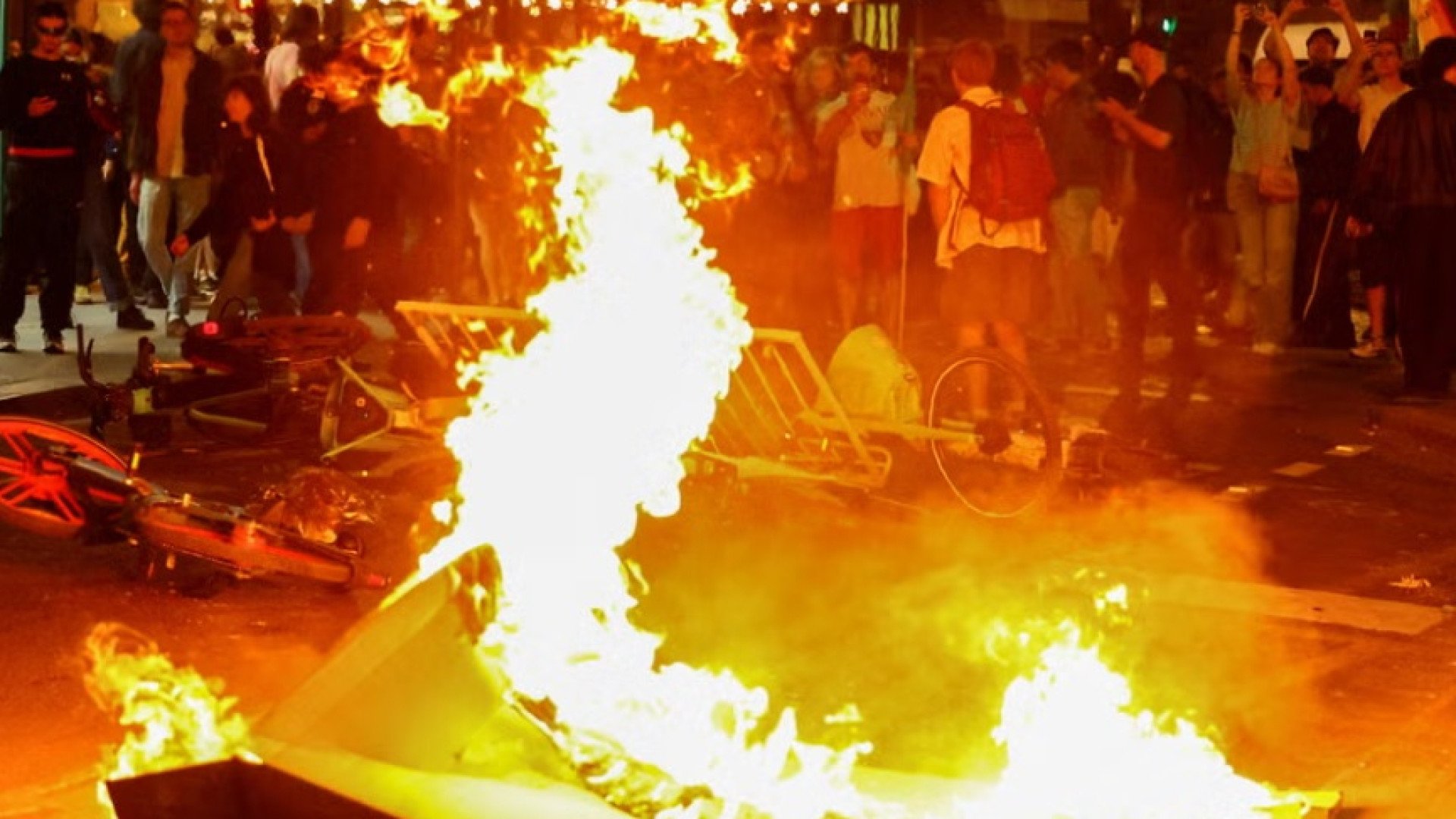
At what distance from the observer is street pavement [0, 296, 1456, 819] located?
6453mm

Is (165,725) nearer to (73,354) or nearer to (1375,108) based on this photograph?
(73,354)

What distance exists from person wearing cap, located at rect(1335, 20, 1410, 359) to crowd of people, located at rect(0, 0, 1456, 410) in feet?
0.09

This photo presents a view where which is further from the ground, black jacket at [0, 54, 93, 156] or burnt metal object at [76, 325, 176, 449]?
black jacket at [0, 54, 93, 156]

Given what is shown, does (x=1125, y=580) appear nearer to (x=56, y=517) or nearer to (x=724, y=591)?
(x=724, y=591)

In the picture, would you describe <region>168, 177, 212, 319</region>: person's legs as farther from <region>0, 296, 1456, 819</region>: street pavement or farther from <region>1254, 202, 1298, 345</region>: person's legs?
<region>1254, 202, 1298, 345</region>: person's legs

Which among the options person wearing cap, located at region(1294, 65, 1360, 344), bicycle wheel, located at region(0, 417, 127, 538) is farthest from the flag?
bicycle wheel, located at region(0, 417, 127, 538)

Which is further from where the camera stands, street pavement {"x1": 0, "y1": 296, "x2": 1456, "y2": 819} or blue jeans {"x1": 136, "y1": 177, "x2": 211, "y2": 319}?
blue jeans {"x1": 136, "y1": 177, "x2": 211, "y2": 319}

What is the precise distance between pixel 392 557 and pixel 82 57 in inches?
391

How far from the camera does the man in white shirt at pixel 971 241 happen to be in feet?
36.6

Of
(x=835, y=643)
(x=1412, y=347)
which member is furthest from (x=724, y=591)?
(x=1412, y=347)

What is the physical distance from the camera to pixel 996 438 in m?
10.1

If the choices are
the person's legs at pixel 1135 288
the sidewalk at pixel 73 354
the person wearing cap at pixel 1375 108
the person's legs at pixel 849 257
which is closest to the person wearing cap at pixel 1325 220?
the person wearing cap at pixel 1375 108

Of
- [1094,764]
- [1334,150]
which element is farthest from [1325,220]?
[1094,764]

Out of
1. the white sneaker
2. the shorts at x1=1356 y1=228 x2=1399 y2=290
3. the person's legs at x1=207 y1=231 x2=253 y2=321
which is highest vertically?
the person's legs at x1=207 y1=231 x2=253 y2=321
